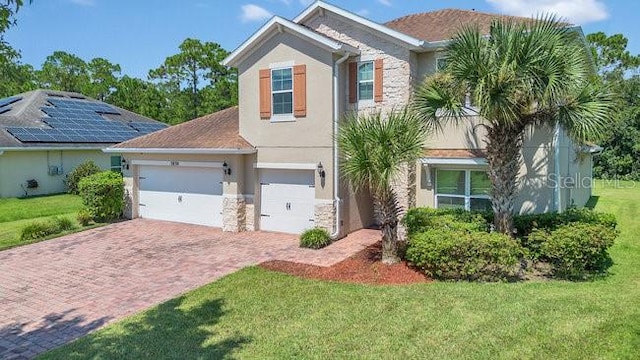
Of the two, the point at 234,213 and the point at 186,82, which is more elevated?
the point at 186,82

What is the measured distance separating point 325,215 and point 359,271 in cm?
391

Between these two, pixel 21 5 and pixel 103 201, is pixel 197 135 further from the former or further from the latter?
pixel 21 5

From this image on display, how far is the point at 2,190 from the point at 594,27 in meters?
48.2

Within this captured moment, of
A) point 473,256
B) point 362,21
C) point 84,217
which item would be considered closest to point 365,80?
point 362,21

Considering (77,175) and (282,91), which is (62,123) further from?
(282,91)

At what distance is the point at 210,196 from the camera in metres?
17.4

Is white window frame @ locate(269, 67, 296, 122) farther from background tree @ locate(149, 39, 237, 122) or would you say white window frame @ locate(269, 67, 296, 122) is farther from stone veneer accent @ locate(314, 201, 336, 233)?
background tree @ locate(149, 39, 237, 122)

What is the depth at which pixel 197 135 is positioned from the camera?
1800 centimetres

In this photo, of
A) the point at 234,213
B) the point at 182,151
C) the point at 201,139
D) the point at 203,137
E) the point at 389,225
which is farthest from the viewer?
the point at 203,137

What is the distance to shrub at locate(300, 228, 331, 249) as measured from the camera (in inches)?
541

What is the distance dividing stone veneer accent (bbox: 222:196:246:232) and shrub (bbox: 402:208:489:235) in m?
6.14

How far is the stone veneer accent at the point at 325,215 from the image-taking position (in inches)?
582

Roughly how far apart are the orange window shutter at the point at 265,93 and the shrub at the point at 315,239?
4561 millimetres

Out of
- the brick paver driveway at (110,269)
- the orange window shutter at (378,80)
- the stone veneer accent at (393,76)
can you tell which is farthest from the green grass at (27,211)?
the orange window shutter at (378,80)
